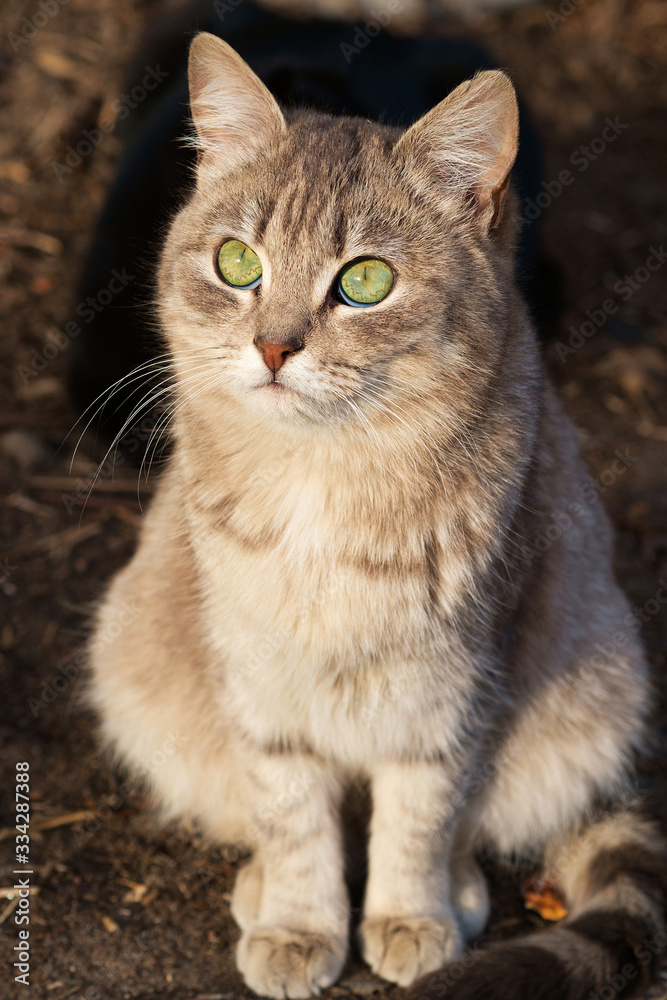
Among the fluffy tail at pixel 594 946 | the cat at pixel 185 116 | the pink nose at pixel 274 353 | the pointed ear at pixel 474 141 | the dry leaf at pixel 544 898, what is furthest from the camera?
the cat at pixel 185 116

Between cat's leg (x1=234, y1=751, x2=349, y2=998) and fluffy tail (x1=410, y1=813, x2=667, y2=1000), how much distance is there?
0.96 ft

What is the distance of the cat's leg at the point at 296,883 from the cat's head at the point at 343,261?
0.86m

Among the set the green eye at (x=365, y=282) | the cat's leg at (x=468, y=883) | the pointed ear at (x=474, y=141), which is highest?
the pointed ear at (x=474, y=141)

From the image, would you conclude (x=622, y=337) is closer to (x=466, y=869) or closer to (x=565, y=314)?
(x=565, y=314)

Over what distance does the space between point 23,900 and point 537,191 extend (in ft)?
10.3

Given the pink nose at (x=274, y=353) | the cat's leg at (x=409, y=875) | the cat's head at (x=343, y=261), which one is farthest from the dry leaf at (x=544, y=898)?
the pink nose at (x=274, y=353)

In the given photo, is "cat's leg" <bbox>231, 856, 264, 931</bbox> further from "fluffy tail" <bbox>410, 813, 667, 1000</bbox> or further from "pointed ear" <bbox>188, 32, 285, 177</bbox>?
"pointed ear" <bbox>188, 32, 285, 177</bbox>

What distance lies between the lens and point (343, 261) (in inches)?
66.6

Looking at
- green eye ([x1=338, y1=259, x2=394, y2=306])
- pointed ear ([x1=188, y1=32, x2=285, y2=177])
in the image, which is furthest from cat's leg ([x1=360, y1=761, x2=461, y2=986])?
pointed ear ([x1=188, y1=32, x2=285, y2=177])

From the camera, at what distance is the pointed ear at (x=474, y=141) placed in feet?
5.60

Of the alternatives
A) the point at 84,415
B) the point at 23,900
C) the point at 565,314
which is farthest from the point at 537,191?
the point at 23,900

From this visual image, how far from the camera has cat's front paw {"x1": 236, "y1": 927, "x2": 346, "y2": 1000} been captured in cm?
204

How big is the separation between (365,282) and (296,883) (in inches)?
52.1

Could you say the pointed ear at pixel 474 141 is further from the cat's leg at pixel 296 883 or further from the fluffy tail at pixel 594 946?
the fluffy tail at pixel 594 946
